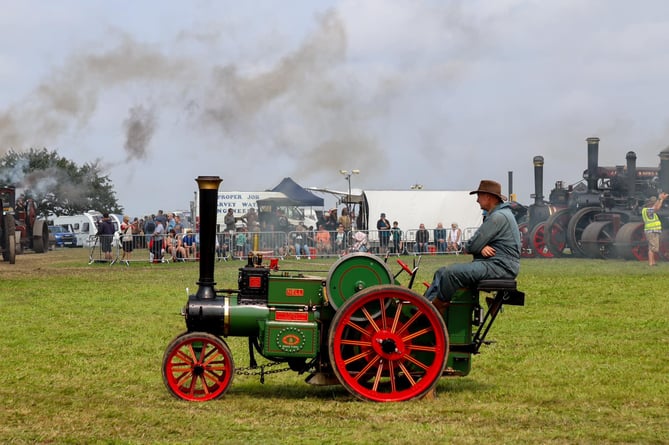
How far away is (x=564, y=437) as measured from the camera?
5.85 metres

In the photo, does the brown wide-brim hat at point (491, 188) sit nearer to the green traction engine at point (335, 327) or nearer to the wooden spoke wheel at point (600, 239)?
the green traction engine at point (335, 327)

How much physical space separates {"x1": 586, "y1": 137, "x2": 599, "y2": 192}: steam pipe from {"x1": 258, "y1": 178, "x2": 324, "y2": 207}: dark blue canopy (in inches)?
417

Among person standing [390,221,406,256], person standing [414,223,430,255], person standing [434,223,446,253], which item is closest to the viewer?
person standing [390,221,406,256]

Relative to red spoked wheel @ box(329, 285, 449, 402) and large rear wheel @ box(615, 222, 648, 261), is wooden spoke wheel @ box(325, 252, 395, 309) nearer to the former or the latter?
red spoked wheel @ box(329, 285, 449, 402)

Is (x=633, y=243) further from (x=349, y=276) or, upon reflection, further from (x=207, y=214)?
(x=207, y=214)

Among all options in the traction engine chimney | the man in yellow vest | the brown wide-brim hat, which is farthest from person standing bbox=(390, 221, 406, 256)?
the brown wide-brim hat

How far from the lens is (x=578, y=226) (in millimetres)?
27125

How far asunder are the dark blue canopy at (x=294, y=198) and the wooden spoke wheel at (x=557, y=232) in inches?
394

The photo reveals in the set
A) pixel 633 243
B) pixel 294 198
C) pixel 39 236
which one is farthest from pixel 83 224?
pixel 633 243

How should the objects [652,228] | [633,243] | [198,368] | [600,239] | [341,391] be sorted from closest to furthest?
[198,368] → [341,391] → [652,228] → [633,243] → [600,239]

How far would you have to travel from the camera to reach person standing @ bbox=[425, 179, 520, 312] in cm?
708

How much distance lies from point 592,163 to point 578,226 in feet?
6.22

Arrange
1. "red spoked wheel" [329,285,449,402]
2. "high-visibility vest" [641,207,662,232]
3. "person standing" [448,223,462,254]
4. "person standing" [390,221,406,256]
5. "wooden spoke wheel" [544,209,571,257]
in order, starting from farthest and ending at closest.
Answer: "person standing" [448,223,462,254]
"person standing" [390,221,406,256]
"wooden spoke wheel" [544,209,571,257]
"high-visibility vest" [641,207,662,232]
"red spoked wheel" [329,285,449,402]

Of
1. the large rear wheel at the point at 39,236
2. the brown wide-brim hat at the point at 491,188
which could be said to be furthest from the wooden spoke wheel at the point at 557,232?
the brown wide-brim hat at the point at 491,188
